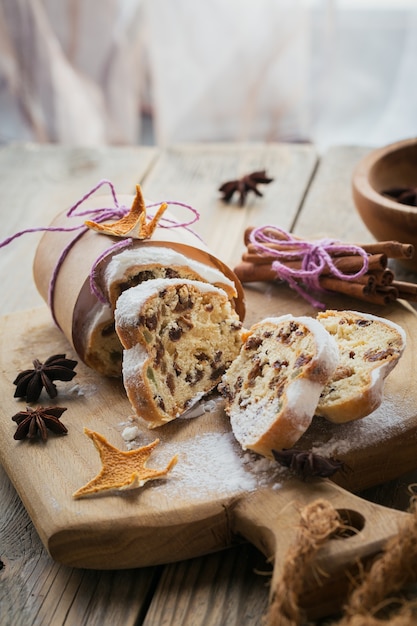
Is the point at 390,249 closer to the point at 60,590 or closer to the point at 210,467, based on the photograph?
the point at 210,467

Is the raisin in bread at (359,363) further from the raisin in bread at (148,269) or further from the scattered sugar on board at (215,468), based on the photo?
the raisin in bread at (148,269)

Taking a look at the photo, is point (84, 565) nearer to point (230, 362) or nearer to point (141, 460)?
point (141, 460)

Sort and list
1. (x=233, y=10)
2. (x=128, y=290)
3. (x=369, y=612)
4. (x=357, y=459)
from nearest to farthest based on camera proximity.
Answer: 1. (x=369, y=612)
2. (x=357, y=459)
3. (x=128, y=290)
4. (x=233, y=10)

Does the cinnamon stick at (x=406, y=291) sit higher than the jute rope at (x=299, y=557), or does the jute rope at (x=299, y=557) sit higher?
the jute rope at (x=299, y=557)

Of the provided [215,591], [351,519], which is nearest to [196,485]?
[215,591]

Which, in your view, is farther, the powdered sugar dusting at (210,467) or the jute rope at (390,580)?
the powdered sugar dusting at (210,467)

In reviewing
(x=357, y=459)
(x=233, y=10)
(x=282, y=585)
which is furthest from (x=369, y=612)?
(x=233, y=10)

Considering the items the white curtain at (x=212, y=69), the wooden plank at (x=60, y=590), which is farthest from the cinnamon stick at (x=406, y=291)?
the white curtain at (x=212, y=69)
